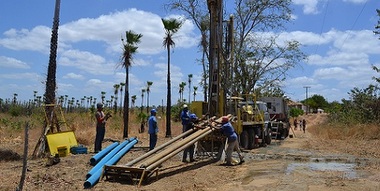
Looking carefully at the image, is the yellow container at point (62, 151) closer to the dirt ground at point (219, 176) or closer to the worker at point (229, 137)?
the dirt ground at point (219, 176)

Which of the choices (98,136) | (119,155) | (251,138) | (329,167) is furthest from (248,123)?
(119,155)

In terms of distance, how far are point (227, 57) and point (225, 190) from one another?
25.6ft

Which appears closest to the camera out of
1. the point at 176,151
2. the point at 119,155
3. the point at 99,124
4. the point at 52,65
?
the point at 176,151

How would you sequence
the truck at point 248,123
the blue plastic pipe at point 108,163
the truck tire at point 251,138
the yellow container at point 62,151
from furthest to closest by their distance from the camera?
the truck tire at point 251,138
the truck at point 248,123
the yellow container at point 62,151
the blue plastic pipe at point 108,163

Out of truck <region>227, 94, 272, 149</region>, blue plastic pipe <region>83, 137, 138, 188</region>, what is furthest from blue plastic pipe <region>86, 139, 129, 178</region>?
truck <region>227, 94, 272, 149</region>

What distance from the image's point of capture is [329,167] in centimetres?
1356

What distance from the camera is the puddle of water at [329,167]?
39.6 ft

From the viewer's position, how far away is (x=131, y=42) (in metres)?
27.7

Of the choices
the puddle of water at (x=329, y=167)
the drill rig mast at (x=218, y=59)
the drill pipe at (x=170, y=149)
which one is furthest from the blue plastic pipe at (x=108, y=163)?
the puddle of water at (x=329, y=167)

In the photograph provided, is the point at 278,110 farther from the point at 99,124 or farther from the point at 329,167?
the point at 99,124

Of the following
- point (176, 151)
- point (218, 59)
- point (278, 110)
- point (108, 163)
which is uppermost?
point (218, 59)

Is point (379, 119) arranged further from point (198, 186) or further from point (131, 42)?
point (198, 186)

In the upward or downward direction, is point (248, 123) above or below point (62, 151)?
above

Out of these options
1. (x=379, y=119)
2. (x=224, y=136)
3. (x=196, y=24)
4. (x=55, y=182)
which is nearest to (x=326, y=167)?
(x=224, y=136)
